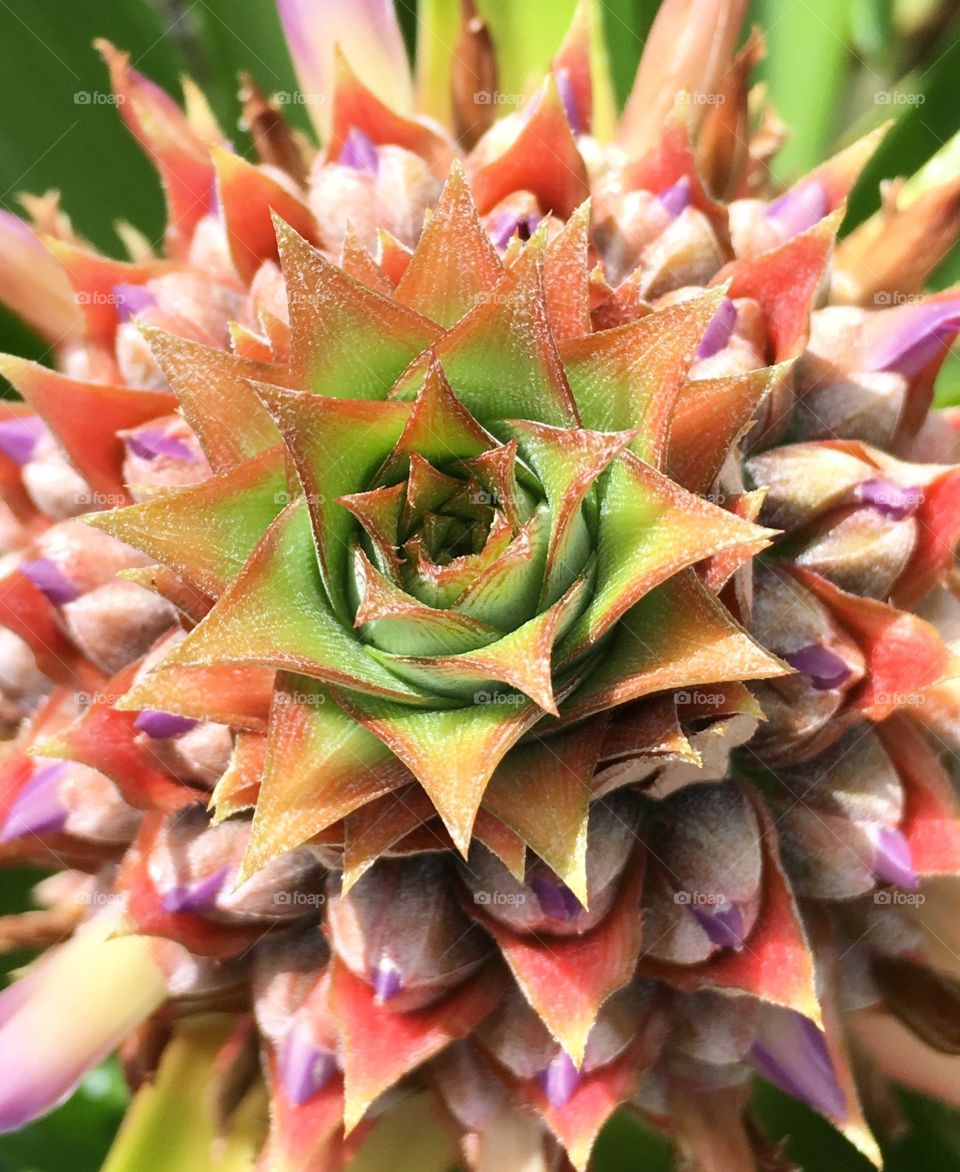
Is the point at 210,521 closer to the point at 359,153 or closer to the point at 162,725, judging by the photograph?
the point at 162,725

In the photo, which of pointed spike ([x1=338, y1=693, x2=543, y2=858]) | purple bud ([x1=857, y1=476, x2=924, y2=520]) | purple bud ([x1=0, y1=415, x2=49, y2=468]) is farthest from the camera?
purple bud ([x1=0, y1=415, x2=49, y2=468])

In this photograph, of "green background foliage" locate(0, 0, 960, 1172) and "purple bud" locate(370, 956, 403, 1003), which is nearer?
"purple bud" locate(370, 956, 403, 1003)

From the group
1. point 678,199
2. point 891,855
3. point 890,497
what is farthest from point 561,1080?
point 678,199

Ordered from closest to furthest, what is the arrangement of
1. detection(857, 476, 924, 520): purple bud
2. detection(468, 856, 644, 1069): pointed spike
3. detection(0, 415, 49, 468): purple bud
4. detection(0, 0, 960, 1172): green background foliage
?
1. detection(468, 856, 644, 1069): pointed spike
2. detection(857, 476, 924, 520): purple bud
3. detection(0, 415, 49, 468): purple bud
4. detection(0, 0, 960, 1172): green background foliage

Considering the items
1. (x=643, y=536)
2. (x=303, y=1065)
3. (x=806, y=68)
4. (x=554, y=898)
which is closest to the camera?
(x=643, y=536)

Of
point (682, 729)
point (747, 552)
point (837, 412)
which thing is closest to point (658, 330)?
point (747, 552)

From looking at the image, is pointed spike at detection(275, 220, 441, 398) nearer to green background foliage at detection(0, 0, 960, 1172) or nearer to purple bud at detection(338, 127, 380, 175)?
purple bud at detection(338, 127, 380, 175)

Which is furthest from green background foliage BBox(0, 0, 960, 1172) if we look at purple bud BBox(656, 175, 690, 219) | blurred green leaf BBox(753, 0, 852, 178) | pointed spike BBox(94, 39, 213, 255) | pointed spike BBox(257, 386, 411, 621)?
pointed spike BBox(257, 386, 411, 621)
